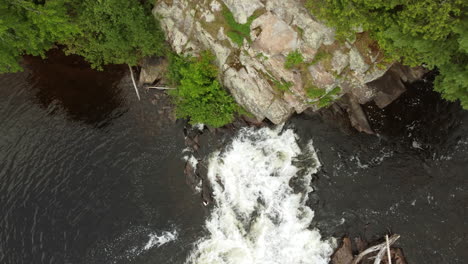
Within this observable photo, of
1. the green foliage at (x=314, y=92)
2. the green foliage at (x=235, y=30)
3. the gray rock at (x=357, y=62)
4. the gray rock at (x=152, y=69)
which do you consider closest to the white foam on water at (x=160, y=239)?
the gray rock at (x=152, y=69)

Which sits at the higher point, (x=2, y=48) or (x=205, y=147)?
(x=2, y=48)

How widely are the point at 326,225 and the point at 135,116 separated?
17.3 m

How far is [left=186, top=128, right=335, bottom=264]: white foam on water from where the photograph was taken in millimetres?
22047

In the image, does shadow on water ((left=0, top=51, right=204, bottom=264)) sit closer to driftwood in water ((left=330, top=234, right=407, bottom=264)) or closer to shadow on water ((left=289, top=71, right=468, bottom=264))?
driftwood in water ((left=330, top=234, right=407, bottom=264))

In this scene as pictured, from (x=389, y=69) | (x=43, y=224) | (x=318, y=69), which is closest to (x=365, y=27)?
(x=318, y=69)

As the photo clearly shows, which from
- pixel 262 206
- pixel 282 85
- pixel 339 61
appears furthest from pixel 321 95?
pixel 262 206

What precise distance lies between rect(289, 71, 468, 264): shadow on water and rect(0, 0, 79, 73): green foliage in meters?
18.2

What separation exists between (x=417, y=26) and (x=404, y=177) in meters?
10.6

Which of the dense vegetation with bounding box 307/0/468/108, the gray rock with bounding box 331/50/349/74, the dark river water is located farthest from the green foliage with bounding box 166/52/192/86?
the gray rock with bounding box 331/50/349/74

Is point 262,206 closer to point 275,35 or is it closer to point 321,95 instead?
point 321,95

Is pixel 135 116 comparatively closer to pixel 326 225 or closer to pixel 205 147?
pixel 205 147

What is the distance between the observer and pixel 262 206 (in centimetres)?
2312

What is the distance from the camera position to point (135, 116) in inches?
1043

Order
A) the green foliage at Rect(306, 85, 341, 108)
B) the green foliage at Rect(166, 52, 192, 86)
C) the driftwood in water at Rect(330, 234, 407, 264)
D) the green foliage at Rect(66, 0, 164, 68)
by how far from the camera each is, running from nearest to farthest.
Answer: the driftwood in water at Rect(330, 234, 407, 264) → the green foliage at Rect(66, 0, 164, 68) → the green foliage at Rect(306, 85, 341, 108) → the green foliage at Rect(166, 52, 192, 86)
